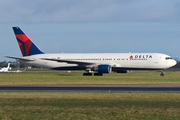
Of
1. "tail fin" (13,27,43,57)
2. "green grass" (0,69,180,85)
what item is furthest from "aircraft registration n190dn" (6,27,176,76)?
"green grass" (0,69,180,85)

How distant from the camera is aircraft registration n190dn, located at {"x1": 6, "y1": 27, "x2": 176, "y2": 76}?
50.7 meters

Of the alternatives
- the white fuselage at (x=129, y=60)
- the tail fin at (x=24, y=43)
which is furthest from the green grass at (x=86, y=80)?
the tail fin at (x=24, y=43)

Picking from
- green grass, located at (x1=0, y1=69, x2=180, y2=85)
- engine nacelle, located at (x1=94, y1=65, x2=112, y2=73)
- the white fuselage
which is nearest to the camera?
green grass, located at (x1=0, y1=69, x2=180, y2=85)

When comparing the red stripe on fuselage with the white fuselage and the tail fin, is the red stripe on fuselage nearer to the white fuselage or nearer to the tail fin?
the tail fin

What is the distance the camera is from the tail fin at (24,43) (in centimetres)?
5731

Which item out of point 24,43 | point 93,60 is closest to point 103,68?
point 93,60

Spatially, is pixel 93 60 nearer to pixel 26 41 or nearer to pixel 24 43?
pixel 26 41

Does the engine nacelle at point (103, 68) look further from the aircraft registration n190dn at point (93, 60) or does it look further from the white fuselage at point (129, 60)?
the white fuselage at point (129, 60)

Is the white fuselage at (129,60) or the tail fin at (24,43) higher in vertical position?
the tail fin at (24,43)

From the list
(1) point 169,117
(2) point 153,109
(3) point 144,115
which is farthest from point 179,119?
(2) point 153,109

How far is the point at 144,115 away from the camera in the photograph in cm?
1280

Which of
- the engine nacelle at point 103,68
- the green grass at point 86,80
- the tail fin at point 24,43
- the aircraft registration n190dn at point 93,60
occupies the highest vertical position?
the tail fin at point 24,43

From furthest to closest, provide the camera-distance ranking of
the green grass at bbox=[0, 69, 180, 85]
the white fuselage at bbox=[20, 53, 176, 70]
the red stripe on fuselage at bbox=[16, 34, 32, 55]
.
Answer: the red stripe on fuselage at bbox=[16, 34, 32, 55] < the white fuselage at bbox=[20, 53, 176, 70] < the green grass at bbox=[0, 69, 180, 85]

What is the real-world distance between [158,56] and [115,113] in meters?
39.6
